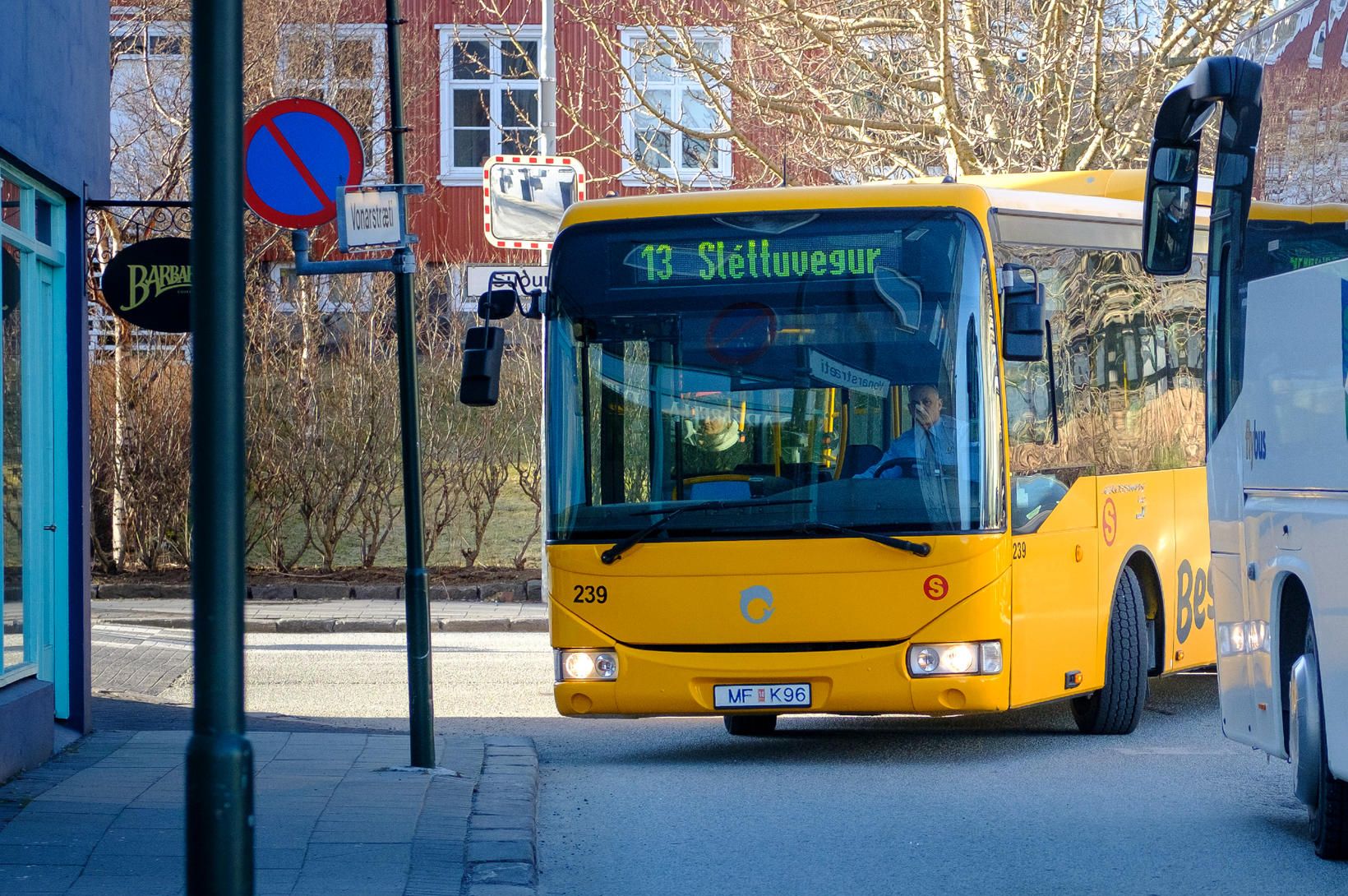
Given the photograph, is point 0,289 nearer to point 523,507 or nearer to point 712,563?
point 712,563

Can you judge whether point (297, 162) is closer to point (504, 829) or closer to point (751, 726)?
point (504, 829)

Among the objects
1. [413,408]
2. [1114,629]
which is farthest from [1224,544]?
[413,408]

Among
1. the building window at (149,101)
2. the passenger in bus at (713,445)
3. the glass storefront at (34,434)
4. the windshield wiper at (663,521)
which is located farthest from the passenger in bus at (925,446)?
the building window at (149,101)

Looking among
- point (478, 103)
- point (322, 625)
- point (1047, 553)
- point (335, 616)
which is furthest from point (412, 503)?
point (478, 103)

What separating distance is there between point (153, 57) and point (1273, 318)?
19.3 metres

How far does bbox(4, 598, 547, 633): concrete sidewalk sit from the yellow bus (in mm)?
7931

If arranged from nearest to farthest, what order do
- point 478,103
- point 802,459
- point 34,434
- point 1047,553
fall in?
point 802,459 < point 34,434 < point 1047,553 < point 478,103

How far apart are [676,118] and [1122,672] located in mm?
19305

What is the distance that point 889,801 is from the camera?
903 cm

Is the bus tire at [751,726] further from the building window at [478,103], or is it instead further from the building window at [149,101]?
the building window at [478,103]

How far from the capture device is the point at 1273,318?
7.65 m

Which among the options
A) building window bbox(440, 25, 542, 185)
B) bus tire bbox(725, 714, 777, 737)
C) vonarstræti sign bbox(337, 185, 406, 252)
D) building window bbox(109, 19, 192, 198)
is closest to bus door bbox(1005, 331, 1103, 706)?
bus tire bbox(725, 714, 777, 737)

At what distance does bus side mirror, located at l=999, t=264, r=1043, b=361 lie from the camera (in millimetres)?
9820

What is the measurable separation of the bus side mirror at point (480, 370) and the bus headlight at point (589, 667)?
4.60ft
